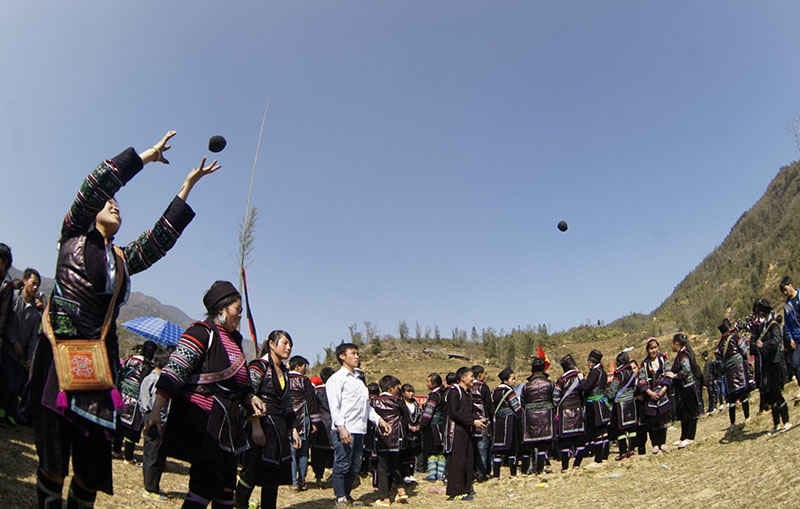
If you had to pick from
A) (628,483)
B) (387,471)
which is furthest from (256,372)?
(628,483)

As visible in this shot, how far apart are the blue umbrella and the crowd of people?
2377mm

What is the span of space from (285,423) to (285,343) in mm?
912

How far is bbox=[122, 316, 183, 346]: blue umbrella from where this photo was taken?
12.9 metres

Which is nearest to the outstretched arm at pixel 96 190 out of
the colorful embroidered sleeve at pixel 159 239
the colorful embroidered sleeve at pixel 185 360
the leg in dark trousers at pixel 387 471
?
the colorful embroidered sleeve at pixel 159 239

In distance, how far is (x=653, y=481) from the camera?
7.45 meters

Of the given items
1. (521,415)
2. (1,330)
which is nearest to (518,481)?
(521,415)

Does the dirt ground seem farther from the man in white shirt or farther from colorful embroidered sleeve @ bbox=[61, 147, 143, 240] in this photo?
colorful embroidered sleeve @ bbox=[61, 147, 143, 240]

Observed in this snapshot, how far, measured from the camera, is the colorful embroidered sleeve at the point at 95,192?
3307mm

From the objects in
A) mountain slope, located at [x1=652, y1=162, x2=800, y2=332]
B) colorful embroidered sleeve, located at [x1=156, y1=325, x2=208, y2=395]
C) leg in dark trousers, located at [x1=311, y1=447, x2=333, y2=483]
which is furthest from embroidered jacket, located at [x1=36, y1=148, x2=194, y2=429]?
mountain slope, located at [x1=652, y1=162, x2=800, y2=332]

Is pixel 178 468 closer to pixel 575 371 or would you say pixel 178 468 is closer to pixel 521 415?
pixel 521 415

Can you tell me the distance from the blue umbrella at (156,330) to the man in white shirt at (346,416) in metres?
6.35

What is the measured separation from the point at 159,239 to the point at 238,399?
4.44 ft

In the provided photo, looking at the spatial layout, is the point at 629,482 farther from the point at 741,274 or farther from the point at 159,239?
the point at 741,274

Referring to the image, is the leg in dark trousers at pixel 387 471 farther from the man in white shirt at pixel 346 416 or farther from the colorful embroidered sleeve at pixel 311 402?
the man in white shirt at pixel 346 416
